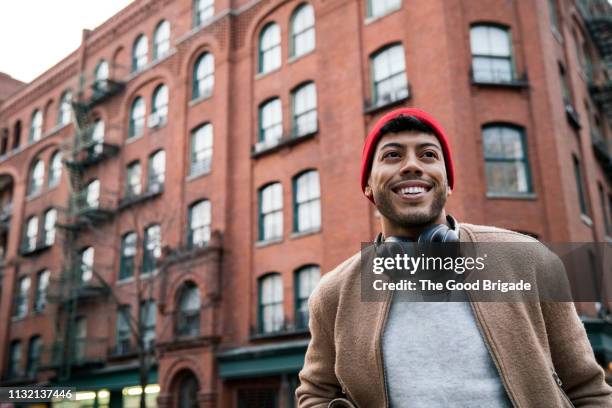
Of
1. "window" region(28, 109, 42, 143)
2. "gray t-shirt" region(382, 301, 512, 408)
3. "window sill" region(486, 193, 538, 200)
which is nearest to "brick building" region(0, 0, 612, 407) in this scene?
"window sill" region(486, 193, 538, 200)

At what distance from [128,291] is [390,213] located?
24.7 m

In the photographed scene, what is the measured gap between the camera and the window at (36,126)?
118 feet

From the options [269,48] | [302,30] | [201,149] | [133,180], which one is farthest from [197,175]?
[302,30]

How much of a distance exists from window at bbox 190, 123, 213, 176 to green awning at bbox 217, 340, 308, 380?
7442mm

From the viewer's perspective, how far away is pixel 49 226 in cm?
3250

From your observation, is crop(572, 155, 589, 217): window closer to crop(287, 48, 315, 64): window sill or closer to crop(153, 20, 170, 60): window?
crop(287, 48, 315, 64): window sill

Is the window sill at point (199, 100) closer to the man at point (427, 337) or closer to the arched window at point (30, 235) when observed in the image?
the arched window at point (30, 235)

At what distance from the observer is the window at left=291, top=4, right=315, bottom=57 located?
21828 millimetres

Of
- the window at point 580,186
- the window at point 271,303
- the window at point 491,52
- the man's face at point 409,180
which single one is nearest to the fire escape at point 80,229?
the window at point 271,303

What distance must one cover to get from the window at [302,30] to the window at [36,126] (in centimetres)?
2053

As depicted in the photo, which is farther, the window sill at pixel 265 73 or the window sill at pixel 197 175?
the window sill at pixel 197 175

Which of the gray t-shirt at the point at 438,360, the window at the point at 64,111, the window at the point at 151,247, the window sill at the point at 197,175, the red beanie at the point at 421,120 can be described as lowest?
the gray t-shirt at the point at 438,360

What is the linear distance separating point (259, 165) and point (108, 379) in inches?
433

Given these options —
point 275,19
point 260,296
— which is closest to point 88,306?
point 260,296
